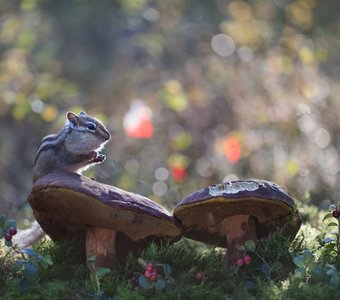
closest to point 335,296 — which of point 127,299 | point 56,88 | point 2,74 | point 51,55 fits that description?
point 127,299

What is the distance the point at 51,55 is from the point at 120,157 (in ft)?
8.27

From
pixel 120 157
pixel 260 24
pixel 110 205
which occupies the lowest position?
pixel 120 157

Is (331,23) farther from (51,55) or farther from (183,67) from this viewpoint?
(51,55)

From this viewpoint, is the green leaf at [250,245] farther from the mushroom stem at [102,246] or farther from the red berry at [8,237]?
the red berry at [8,237]

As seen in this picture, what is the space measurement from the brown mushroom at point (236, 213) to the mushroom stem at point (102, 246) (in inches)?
16.1

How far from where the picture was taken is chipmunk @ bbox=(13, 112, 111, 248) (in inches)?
190

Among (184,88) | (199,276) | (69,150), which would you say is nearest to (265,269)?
(199,276)

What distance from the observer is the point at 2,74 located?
10.4 metres

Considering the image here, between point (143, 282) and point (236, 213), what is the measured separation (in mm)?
801

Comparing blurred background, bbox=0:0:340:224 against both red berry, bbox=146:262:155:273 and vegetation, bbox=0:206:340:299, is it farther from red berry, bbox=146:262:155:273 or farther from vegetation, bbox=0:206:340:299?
red berry, bbox=146:262:155:273

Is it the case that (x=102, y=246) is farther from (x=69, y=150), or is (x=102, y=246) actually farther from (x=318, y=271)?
(x=318, y=271)

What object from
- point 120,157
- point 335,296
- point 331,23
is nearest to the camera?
point 335,296

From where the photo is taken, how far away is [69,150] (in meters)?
4.91

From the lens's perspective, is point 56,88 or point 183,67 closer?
point 56,88
